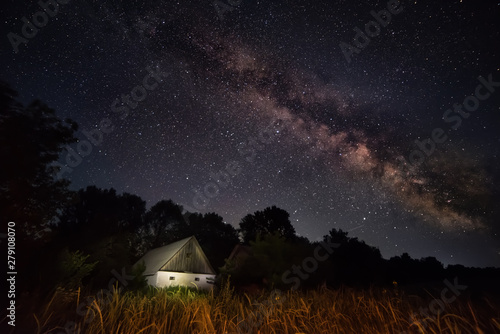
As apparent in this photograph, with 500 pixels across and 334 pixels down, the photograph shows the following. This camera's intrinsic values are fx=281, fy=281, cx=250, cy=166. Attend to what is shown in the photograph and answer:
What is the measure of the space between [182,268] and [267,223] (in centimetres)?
2849

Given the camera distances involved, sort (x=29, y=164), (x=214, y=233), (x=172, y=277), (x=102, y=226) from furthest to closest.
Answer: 1. (x=214, y=233)
2. (x=172, y=277)
3. (x=102, y=226)
4. (x=29, y=164)

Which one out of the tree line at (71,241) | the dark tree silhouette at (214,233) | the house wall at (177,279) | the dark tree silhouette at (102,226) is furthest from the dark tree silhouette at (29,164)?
the dark tree silhouette at (214,233)

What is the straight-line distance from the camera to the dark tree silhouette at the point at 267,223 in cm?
5884

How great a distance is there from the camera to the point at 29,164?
13.4m

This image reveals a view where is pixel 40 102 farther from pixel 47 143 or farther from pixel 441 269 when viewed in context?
pixel 441 269

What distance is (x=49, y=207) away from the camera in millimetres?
15297

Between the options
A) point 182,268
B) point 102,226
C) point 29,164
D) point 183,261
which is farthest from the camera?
point 183,261

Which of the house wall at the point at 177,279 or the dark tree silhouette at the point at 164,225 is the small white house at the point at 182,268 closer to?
the house wall at the point at 177,279

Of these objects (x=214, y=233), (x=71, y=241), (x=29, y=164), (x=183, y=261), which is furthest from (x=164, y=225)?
(x=29, y=164)

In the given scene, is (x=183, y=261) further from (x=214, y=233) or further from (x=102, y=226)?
(x=214, y=233)

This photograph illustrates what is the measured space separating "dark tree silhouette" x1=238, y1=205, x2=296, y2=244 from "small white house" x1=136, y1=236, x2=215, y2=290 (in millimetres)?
24086

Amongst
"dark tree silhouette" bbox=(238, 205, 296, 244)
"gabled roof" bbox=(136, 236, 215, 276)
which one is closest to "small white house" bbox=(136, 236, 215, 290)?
"gabled roof" bbox=(136, 236, 215, 276)

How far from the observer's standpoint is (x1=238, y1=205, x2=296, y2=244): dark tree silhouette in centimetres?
5884

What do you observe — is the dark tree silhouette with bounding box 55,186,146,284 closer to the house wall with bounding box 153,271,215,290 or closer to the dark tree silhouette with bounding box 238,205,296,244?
the house wall with bounding box 153,271,215,290
